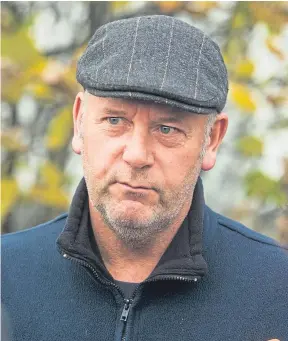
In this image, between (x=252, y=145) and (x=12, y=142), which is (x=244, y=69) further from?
(x=12, y=142)

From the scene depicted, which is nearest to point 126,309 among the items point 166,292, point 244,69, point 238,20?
point 166,292

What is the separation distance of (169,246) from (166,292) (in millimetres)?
158

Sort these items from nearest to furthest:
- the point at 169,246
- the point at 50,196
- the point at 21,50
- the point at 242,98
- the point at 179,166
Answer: the point at 179,166 → the point at 169,246 → the point at 242,98 → the point at 21,50 → the point at 50,196

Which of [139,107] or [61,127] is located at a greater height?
[139,107]

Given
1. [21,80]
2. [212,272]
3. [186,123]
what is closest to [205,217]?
[212,272]

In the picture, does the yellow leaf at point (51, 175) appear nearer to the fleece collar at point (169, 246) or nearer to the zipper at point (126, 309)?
the fleece collar at point (169, 246)

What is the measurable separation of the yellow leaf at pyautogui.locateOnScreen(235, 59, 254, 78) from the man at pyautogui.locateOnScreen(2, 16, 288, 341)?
5.93 ft

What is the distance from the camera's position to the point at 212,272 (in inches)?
98.3

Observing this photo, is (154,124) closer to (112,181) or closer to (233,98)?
(112,181)

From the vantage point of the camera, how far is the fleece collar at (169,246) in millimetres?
2385

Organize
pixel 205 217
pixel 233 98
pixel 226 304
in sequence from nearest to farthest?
1. pixel 226 304
2. pixel 205 217
3. pixel 233 98

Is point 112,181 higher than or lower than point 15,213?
higher

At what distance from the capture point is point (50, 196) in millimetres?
4281

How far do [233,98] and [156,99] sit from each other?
1.73 m
